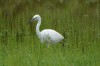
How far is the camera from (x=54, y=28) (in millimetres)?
11008

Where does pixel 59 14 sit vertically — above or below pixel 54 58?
above

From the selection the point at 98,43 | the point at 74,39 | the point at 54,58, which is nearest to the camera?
the point at 54,58

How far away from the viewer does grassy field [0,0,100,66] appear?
721 centimetres

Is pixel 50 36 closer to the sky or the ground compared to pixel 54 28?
closer to the ground

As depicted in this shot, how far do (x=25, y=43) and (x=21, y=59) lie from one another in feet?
4.14

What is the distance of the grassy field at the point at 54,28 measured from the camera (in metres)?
7.21

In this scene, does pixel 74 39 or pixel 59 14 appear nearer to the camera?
pixel 74 39

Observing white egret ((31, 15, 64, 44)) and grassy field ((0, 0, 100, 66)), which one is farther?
white egret ((31, 15, 64, 44))

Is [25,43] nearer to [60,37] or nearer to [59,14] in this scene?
[60,37]

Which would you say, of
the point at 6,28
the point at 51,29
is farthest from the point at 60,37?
the point at 6,28

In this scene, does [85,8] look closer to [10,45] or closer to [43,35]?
[43,35]

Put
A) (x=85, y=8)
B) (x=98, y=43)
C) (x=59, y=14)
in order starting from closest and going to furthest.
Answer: (x=98, y=43) → (x=59, y=14) → (x=85, y=8)

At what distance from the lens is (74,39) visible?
28.6 ft

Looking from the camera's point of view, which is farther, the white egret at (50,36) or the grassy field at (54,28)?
the white egret at (50,36)
